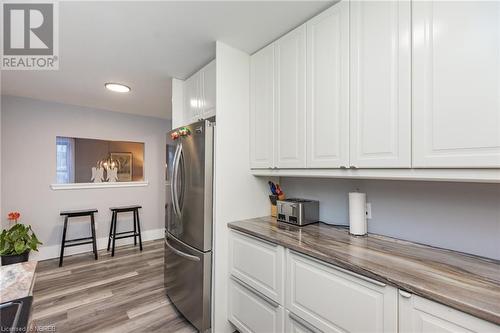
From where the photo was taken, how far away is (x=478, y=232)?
1228 mm

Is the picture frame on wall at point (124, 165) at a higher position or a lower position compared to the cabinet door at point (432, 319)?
higher

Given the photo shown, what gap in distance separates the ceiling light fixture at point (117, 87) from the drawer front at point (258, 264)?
230 cm

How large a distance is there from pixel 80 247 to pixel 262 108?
12.4 feet

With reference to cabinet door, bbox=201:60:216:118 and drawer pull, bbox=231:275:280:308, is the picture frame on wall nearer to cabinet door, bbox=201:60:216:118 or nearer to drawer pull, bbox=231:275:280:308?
cabinet door, bbox=201:60:216:118

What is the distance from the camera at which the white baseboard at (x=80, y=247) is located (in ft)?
11.2

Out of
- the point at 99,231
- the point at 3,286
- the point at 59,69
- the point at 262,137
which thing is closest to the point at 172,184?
the point at 262,137

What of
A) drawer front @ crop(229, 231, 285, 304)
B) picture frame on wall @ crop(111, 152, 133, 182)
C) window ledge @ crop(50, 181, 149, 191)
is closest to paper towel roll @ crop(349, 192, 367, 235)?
drawer front @ crop(229, 231, 285, 304)

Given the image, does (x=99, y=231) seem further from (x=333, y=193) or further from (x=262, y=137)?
(x=333, y=193)

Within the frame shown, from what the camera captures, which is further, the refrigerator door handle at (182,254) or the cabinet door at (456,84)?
the refrigerator door handle at (182,254)

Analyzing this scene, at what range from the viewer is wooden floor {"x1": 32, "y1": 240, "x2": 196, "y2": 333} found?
2037 millimetres

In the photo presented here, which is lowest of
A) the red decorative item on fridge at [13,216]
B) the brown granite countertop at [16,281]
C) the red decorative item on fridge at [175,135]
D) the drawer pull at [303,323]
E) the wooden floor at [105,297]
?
the wooden floor at [105,297]

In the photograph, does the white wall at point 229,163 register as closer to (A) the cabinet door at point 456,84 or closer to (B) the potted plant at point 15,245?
(A) the cabinet door at point 456,84

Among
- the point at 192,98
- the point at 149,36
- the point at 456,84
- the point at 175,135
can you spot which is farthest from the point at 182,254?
the point at 456,84

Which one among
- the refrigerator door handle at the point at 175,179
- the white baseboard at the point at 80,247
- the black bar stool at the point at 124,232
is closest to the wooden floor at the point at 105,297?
the white baseboard at the point at 80,247
